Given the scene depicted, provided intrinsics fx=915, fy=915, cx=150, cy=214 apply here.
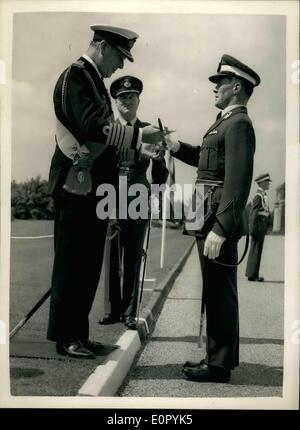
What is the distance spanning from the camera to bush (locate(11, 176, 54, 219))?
18.2 feet

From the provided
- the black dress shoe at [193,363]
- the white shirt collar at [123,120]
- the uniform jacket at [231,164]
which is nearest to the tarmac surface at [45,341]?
the black dress shoe at [193,363]

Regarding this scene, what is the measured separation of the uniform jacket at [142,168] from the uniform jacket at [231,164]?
1.07ft

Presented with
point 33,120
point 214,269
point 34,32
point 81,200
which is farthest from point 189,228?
point 34,32

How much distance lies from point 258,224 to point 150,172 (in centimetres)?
82

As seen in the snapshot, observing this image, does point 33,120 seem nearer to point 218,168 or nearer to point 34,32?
point 34,32

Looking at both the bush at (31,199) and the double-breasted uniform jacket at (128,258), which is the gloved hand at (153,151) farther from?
the bush at (31,199)

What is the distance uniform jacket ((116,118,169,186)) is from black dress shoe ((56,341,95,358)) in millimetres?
1036

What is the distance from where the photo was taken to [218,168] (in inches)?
213

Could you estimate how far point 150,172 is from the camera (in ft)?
18.5

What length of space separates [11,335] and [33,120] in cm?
131

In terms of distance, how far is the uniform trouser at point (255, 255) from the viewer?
593 cm

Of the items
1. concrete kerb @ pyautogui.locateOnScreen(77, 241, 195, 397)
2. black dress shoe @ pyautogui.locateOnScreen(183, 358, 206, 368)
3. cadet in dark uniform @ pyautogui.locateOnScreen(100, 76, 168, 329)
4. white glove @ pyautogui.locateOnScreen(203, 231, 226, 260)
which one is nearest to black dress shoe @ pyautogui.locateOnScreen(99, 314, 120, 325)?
cadet in dark uniform @ pyautogui.locateOnScreen(100, 76, 168, 329)

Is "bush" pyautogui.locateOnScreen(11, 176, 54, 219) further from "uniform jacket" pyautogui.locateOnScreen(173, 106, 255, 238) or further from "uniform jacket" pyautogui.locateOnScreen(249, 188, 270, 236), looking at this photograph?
"uniform jacket" pyautogui.locateOnScreen(249, 188, 270, 236)

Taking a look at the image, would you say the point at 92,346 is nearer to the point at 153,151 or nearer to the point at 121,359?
the point at 121,359
